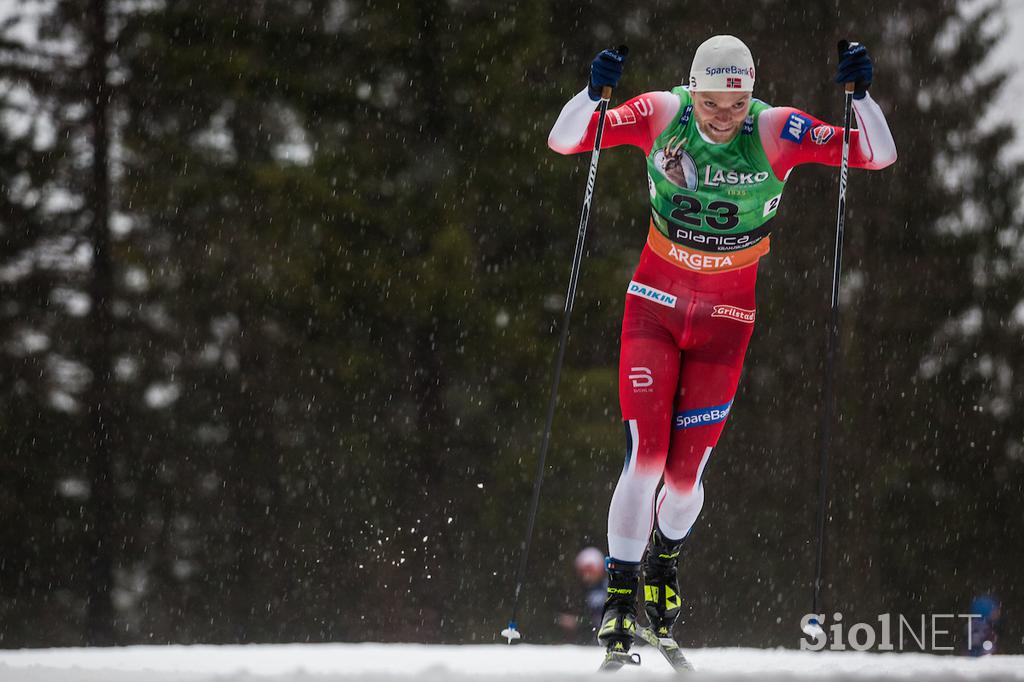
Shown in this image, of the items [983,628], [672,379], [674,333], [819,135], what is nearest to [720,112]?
[819,135]

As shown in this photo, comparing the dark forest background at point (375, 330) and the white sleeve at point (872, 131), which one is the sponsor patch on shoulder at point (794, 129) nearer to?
the white sleeve at point (872, 131)

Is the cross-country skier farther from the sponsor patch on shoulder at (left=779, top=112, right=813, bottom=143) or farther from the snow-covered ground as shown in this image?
the snow-covered ground

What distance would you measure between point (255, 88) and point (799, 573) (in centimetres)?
958

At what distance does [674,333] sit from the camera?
15.3 ft

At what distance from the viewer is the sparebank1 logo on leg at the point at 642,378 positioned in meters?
4.54

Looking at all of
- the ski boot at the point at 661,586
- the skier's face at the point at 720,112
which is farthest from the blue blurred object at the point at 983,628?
the skier's face at the point at 720,112

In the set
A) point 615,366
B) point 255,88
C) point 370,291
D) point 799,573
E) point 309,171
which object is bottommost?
point 799,573

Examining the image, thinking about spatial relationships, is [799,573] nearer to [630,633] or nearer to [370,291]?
[370,291]

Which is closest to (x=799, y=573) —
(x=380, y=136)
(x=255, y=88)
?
(x=380, y=136)

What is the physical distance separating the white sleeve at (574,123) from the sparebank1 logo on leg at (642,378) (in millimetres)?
900

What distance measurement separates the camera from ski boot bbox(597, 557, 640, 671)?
14.2 ft

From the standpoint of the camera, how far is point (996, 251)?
16047mm

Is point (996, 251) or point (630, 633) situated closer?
point (630, 633)

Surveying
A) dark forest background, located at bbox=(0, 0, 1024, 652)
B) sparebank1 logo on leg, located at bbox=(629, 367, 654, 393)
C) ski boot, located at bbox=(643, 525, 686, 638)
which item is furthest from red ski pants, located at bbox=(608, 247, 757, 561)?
dark forest background, located at bbox=(0, 0, 1024, 652)
